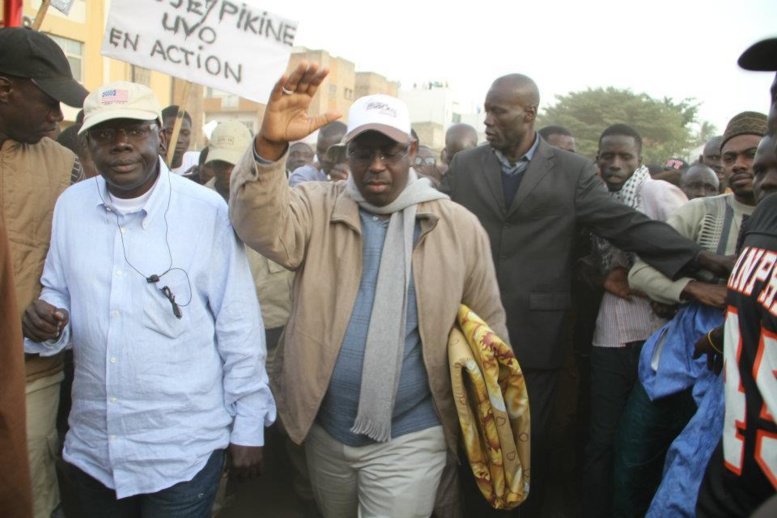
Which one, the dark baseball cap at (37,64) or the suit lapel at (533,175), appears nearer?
the dark baseball cap at (37,64)

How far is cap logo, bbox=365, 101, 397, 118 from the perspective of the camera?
2.51 meters

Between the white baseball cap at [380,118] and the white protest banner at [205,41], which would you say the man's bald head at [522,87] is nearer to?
the white baseball cap at [380,118]

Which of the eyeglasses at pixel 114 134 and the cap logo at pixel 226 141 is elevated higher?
the eyeglasses at pixel 114 134

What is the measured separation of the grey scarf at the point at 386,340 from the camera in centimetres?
241

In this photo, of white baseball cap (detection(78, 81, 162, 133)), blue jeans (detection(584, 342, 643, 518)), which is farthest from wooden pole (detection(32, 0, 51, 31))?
blue jeans (detection(584, 342, 643, 518))

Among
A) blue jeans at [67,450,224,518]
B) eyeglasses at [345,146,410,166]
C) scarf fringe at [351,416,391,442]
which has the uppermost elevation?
eyeglasses at [345,146,410,166]

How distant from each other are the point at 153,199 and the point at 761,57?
78.7 inches

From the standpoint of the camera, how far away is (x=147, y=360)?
2.17 m

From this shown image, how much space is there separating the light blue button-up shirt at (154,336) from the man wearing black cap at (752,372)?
1.56 m

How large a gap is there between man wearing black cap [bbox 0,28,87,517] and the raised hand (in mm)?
951

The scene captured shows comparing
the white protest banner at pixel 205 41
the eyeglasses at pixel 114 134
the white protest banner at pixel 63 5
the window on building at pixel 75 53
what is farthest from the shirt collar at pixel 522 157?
the window on building at pixel 75 53

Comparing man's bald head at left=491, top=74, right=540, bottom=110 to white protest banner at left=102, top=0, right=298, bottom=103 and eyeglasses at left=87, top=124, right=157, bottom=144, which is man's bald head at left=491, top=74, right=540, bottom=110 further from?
eyeglasses at left=87, top=124, right=157, bottom=144

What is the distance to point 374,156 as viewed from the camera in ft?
8.34

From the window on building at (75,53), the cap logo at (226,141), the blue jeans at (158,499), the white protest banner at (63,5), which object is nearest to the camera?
the blue jeans at (158,499)
